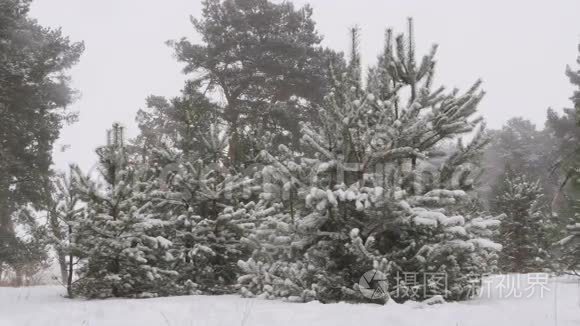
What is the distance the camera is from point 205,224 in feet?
28.0

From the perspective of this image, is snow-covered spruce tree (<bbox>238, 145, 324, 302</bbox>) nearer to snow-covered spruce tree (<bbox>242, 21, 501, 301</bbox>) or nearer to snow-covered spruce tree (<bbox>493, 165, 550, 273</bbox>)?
snow-covered spruce tree (<bbox>242, 21, 501, 301</bbox>)

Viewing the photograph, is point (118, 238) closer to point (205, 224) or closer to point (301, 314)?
point (205, 224)

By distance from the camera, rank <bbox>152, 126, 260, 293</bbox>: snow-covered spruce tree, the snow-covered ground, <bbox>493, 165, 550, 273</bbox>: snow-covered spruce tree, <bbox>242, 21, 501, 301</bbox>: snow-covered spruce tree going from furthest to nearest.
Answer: <bbox>493, 165, 550, 273</bbox>: snow-covered spruce tree < <bbox>152, 126, 260, 293</bbox>: snow-covered spruce tree < <bbox>242, 21, 501, 301</bbox>: snow-covered spruce tree < the snow-covered ground

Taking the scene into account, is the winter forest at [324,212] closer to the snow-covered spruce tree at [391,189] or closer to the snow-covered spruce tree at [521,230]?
the snow-covered spruce tree at [391,189]

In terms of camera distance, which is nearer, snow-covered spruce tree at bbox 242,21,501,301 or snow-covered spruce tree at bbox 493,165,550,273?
snow-covered spruce tree at bbox 242,21,501,301

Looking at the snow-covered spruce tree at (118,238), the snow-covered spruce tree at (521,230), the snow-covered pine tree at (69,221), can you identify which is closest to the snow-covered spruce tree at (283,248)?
the snow-covered spruce tree at (118,238)

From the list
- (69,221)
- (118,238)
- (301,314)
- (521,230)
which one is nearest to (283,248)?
(301,314)

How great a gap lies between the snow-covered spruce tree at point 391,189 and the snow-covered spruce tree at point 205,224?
1.69m

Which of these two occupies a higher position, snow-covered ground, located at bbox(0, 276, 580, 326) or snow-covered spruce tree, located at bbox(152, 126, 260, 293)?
snow-covered spruce tree, located at bbox(152, 126, 260, 293)

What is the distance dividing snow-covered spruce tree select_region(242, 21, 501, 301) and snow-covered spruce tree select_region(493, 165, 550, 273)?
1008 cm

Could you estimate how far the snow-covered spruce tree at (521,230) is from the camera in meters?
16.0

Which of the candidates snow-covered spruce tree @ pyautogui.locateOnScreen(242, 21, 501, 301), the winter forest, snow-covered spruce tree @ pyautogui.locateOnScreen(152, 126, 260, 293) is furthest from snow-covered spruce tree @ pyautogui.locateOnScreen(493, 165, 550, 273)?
snow-covered spruce tree @ pyautogui.locateOnScreen(152, 126, 260, 293)

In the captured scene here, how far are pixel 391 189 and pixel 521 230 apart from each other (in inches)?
484

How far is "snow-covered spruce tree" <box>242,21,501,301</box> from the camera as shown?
612 centimetres
